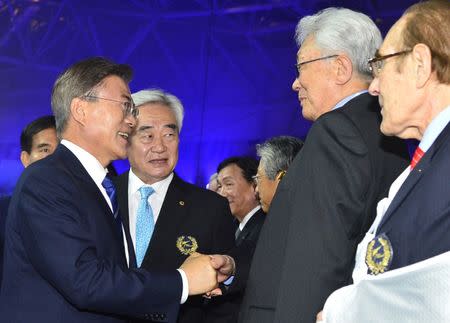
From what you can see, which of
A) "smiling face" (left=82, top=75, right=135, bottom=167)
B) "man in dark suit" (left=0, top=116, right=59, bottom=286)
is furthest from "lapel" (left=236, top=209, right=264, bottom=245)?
"smiling face" (left=82, top=75, right=135, bottom=167)

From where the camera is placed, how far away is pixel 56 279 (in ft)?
7.48

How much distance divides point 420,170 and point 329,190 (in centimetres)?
56

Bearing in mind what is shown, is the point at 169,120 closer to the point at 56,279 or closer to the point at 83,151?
the point at 83,151

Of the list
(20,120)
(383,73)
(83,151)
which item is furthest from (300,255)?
(20,120)

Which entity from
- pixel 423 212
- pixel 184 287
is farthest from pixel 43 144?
pixel 423 212

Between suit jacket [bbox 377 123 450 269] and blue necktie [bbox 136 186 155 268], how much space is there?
5.48 ft

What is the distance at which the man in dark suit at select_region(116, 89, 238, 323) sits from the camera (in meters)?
3.29

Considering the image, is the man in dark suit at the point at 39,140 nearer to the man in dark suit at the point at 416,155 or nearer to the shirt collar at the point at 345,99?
the shirt collar at the point at 345,99

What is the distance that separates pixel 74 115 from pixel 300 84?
0.79 m

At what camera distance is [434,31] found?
5.91 ft

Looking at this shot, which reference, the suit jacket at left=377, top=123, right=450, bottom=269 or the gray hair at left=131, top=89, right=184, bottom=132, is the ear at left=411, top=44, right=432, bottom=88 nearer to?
the suit jacket at left=377, top=123, right=450, bottom=269

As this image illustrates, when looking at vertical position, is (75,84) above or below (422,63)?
above

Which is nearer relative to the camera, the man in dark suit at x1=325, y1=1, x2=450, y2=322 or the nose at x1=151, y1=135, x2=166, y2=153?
the man in dark suit at x1=325, y1=1, x2=450, y2=322

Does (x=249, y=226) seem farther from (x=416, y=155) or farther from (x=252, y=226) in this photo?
(x=416, y=155)
